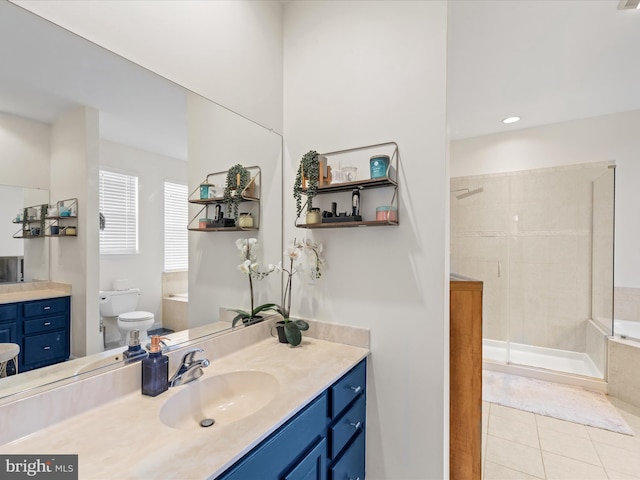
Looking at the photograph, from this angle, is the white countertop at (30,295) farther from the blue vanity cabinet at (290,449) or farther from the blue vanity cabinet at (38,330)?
the blue vanity cabinet at (290,449)

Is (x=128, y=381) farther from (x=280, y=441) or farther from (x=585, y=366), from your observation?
(x=585, y=366)

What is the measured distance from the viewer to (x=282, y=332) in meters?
1.58

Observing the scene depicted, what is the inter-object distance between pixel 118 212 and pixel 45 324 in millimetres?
420

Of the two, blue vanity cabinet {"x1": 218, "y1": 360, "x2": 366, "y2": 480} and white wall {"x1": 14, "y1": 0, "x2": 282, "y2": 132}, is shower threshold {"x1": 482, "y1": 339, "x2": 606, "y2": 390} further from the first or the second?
white wall {"x1": 14, "y1": 0, "x2": 282, "y2": 132}

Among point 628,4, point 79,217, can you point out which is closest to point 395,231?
point 79,217

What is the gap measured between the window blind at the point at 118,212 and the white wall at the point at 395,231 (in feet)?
2.85

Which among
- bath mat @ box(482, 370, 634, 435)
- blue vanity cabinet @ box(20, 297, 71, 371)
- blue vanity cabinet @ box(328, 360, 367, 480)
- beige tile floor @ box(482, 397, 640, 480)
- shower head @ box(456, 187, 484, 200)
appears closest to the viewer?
blue vanity cabinet @ box(20, 297, 71, 371)

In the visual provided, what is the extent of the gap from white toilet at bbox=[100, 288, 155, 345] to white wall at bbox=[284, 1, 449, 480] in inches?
33.0

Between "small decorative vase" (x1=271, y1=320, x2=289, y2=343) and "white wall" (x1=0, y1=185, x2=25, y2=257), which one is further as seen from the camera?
"small decorative vase" (x1=271, y1=320, x2=289, y2=343)

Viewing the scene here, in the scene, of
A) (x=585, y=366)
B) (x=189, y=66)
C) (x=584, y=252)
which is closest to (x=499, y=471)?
(x=585, y=366)

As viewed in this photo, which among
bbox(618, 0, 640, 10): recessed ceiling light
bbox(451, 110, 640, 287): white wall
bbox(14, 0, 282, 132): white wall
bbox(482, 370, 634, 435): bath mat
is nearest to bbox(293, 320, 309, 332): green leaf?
bbox(14, 0, 282, 132): white wall

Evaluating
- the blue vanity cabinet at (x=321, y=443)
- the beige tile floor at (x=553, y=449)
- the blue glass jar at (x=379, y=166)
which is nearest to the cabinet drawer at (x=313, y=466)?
the blue vanity cabinet at (x=321, y=443)

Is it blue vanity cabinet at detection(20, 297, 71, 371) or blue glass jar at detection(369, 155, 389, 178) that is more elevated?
blue glass jar at detection(369, 155, 389, 178)

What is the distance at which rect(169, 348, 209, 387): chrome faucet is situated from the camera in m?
1.08
